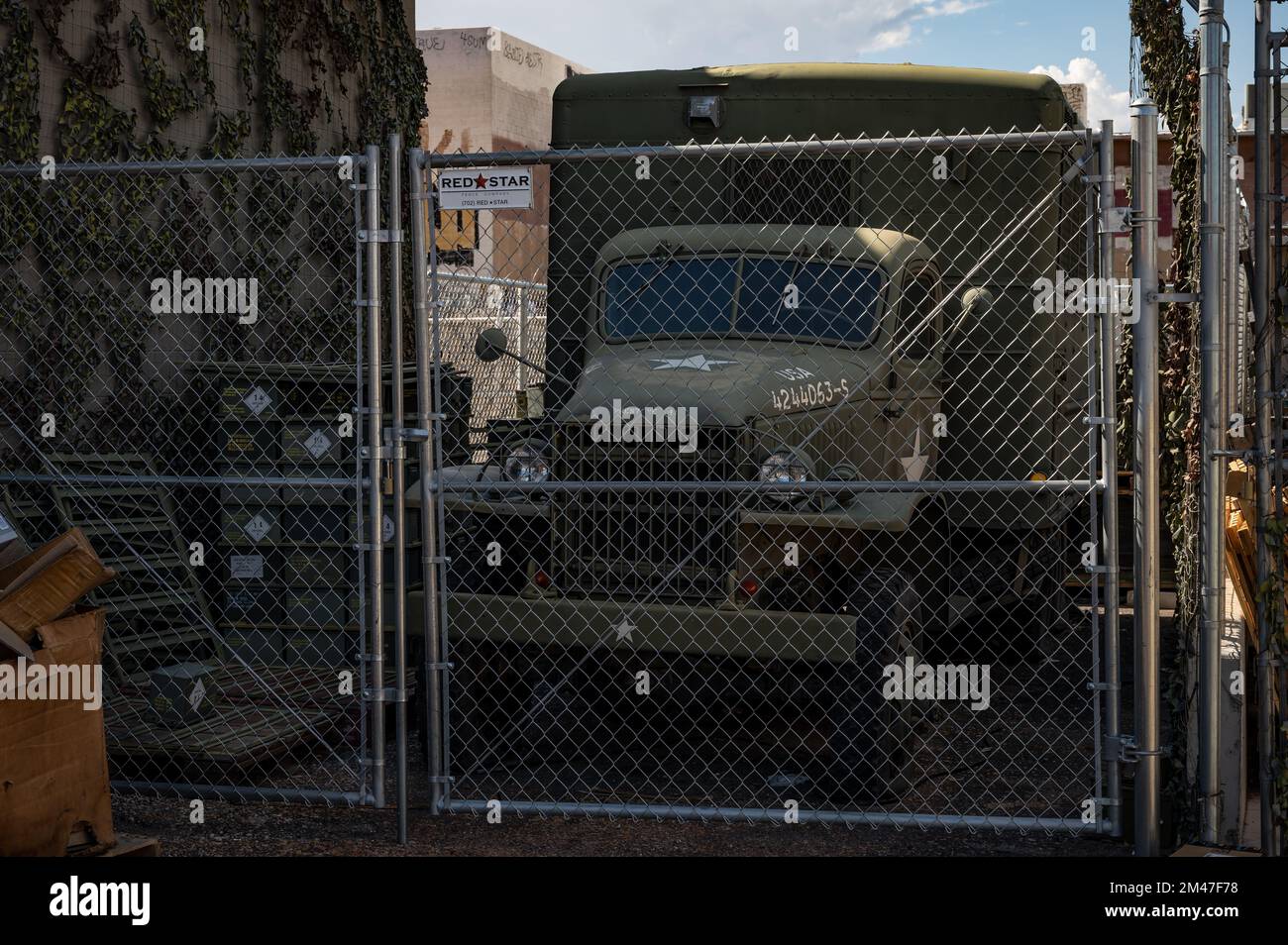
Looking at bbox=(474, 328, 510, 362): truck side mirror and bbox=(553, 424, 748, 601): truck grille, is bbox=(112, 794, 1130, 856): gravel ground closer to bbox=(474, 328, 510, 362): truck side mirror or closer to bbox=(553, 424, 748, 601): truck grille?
bbox=(553, 424, 748, 601): truck grille

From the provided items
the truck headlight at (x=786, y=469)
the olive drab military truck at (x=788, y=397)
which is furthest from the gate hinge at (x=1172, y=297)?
the truck headlight at (x=786, y=469)

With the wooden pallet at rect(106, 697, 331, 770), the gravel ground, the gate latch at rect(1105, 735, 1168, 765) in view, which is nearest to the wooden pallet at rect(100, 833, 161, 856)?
the gravel ground

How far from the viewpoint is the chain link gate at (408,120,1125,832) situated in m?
5.57

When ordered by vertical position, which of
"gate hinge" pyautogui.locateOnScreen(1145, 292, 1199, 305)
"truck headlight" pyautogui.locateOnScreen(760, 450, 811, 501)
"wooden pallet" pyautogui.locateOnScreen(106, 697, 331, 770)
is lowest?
"wooden pallet" pyautogui.locateOnScreen(106, 697, 331, 770)

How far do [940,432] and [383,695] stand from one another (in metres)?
3.60

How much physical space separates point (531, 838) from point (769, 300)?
113 inches

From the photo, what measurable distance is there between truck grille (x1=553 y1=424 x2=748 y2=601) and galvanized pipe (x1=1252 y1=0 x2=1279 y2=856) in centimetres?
210

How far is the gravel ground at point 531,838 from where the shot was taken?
5363mm

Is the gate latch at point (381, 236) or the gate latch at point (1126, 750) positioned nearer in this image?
the gate latch at point (1126, 750)

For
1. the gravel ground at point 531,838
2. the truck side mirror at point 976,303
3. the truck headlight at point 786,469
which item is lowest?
the gravel ground at point 531,838

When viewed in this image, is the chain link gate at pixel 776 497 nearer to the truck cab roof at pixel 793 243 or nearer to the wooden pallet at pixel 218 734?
the truck cab roof at pixel 793 243

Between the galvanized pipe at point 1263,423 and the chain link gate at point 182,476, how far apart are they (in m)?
3.84

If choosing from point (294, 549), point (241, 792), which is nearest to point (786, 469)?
point (241, 792)

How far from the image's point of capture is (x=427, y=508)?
521cm
